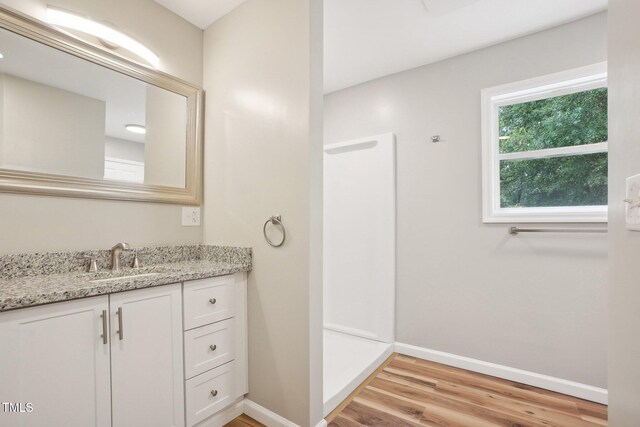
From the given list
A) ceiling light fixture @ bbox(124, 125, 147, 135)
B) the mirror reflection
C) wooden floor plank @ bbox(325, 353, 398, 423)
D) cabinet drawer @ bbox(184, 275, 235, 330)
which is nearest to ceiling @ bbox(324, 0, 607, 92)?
the mirror reflection

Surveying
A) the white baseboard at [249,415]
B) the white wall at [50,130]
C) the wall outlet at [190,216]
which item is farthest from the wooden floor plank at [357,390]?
the white wall at [50,130]

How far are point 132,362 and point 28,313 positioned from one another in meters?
0.43

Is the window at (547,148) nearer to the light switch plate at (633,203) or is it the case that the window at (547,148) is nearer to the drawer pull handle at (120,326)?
the light switch plate at (633,203)

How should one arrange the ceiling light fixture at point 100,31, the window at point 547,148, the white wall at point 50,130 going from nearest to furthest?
the white wall at point 50,130
the ceiling light fixture at point 100,31
the window at point 547,148

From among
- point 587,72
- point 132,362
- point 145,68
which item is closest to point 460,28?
point 587,72

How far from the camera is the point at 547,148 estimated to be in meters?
2.15

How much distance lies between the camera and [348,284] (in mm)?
2910

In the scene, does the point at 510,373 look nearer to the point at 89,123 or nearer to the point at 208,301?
the point at 208,301

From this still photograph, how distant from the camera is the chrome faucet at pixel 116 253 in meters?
1.59

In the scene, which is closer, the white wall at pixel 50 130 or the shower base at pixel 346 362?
the white wall at pixel 50 130

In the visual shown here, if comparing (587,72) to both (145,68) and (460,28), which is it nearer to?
(460,28)

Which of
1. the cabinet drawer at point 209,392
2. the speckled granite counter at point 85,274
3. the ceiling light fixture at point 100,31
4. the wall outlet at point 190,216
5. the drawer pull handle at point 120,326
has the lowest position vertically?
the cabinet drawer at point 209,392

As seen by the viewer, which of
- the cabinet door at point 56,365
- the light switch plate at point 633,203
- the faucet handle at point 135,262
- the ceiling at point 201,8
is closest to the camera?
the light switch plate at point 633,203

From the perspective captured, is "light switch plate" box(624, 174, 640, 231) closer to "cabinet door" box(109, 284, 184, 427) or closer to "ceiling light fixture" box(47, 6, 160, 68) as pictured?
"cabinet door" box(109, 284, 184, 427)
